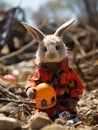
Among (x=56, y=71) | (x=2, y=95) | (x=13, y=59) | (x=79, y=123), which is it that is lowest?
(x=79, y=123)

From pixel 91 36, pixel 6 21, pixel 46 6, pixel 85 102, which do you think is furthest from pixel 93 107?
pixel 46 6

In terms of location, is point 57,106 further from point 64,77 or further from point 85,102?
point 85,102

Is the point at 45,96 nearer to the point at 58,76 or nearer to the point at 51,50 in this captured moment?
Answer: the point at 58,76

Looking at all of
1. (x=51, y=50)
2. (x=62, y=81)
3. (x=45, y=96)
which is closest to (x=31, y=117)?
(x=45, y=96)

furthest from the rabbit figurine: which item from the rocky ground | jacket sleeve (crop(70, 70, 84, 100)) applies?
the rocky ground

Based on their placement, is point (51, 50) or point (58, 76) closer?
point (51, 50)

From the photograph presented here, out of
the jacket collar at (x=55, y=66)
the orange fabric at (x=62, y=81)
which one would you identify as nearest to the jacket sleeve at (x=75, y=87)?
the orange fabric at (x=62, y=81)

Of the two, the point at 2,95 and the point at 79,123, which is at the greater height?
the point at 2,95
